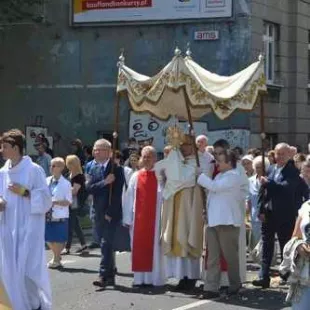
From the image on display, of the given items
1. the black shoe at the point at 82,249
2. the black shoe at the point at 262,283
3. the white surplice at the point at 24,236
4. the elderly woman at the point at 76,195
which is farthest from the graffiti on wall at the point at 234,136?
the white surplice at the point at 24,236

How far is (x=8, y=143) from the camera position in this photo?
8.54 meters

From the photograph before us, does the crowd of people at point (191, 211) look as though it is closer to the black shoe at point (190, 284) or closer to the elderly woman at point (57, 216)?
the black shoe at point (190, 284)

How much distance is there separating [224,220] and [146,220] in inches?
53.2

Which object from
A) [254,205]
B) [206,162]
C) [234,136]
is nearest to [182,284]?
[206,162]

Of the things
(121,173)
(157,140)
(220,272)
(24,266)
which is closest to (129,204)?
(121,173)

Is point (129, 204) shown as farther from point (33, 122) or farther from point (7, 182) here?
point (33, 122)

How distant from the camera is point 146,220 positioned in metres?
11.3

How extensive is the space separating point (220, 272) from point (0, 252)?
3.16m

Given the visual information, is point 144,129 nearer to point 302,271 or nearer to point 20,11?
point 20,11

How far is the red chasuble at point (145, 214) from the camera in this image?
36.8ft

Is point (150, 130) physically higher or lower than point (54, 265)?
higher

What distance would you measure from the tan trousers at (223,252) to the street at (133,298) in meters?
0.22

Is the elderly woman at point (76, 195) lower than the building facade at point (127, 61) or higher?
lower

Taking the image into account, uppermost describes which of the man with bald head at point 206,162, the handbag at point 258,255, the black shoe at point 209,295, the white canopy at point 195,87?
the white canopy at point 195,87
